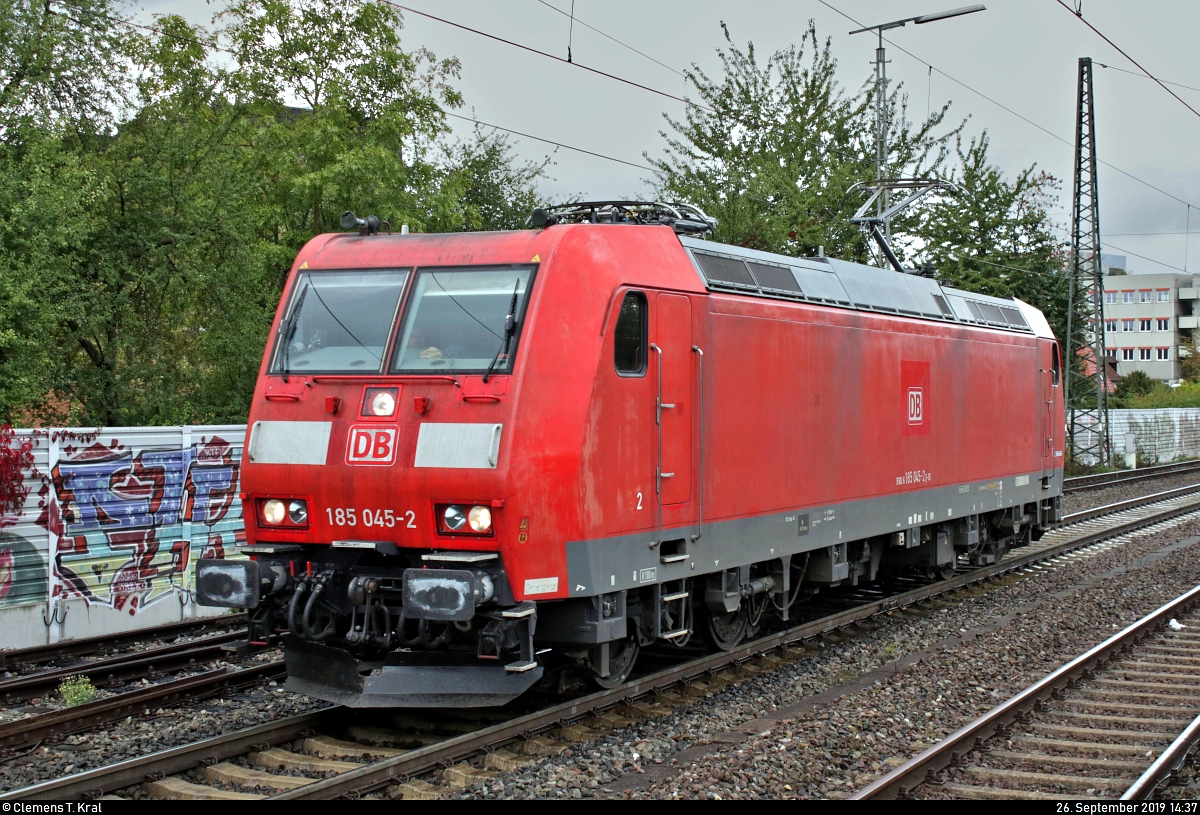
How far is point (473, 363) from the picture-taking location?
7.45 metres

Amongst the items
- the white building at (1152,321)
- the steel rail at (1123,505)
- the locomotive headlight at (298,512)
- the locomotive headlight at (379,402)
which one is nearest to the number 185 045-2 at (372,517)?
the locomotive headlight at (298,512)

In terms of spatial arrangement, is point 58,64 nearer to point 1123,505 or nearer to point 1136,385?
point 1123,505

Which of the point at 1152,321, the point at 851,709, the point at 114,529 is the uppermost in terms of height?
the point at 1152,321

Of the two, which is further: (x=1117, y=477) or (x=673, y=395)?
(x=1117, y=477)

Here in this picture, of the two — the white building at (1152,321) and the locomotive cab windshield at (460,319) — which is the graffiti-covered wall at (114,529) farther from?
the white building at (1152,321)

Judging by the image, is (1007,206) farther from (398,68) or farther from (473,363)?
(473,363)

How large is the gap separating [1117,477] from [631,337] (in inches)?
1118

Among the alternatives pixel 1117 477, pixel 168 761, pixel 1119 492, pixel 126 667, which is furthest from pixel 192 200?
pixel 1117 477

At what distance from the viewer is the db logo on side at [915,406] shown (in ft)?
40.3

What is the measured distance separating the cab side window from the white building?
95.1 meters

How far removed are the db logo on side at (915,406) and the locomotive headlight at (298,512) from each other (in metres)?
7.13

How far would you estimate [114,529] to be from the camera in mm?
11297

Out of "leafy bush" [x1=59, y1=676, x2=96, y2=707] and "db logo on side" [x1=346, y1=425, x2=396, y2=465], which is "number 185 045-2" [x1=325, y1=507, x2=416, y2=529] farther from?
"leafy bush" [x1=59, y1=676, x2=96, y2=707]
